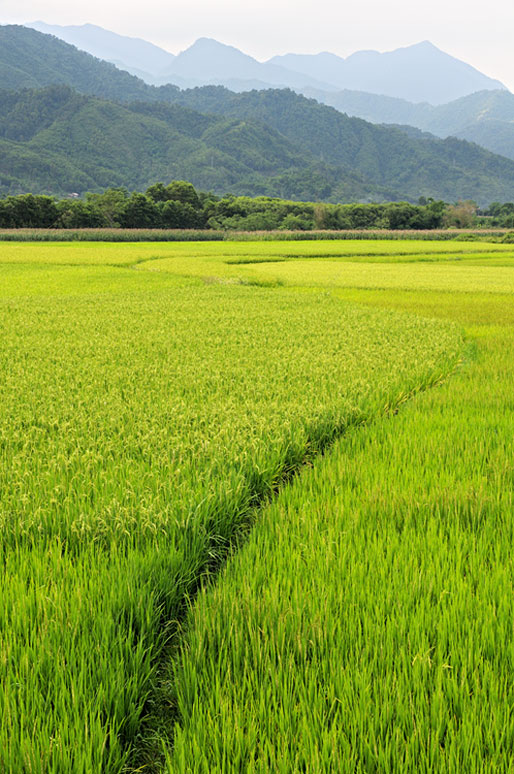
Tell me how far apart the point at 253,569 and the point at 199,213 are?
86514 mm

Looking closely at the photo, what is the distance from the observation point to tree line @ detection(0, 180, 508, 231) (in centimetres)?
7150

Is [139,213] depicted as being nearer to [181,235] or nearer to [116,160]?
[181,235]

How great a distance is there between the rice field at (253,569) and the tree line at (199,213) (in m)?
71.4

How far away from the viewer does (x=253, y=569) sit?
9.63 ft

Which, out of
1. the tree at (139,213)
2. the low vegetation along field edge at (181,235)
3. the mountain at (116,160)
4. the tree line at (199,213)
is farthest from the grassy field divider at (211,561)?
the mountain at (116,160)

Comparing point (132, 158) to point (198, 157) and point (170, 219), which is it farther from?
point (170, 219)

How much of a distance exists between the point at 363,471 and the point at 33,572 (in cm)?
258

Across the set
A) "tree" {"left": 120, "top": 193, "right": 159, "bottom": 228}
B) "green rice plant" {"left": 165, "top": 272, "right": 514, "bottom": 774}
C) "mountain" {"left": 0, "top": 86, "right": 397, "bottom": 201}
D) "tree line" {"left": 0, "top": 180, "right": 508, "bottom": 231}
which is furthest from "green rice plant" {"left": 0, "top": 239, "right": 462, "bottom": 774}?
"mountain" {"left": 0, "top": 86, "right": 397, "bottom": 201}

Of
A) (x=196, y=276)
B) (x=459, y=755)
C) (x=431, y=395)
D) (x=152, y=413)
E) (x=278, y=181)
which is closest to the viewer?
(x=459, y=755)

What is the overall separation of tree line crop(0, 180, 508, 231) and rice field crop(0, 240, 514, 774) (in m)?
71.4

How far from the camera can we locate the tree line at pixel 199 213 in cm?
7150

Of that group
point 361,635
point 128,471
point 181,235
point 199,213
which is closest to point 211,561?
point 128,471

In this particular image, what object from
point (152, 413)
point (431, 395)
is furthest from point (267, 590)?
point (431, 395)

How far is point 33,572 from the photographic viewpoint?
2824 millimetres
